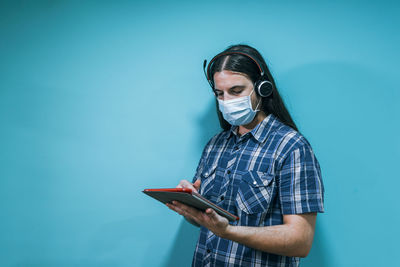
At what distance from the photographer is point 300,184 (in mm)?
1044

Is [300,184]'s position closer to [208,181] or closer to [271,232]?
[271,232]

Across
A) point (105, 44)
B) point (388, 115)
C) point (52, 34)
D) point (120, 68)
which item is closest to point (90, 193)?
point (120, 68)

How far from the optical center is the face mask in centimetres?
120

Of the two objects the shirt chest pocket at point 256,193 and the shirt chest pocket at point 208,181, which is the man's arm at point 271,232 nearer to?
the shirt chest pocket at point 256,193

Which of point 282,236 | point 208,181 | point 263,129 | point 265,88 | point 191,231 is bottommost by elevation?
point 191,231

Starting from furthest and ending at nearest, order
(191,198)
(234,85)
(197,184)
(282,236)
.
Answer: (197,184), (234,85), (282,236), (191,198)

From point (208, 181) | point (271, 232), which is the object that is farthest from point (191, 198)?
point (208, 181)

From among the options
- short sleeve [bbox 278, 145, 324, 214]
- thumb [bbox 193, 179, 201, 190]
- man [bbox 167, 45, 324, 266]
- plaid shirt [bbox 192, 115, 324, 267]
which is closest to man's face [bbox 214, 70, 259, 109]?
man [bbox 167, 45, 324, 266]

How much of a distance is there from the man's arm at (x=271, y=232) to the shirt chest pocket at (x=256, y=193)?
0.09 metres

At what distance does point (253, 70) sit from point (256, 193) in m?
0.51

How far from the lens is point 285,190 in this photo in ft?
3.51

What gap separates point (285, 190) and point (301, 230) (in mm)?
144

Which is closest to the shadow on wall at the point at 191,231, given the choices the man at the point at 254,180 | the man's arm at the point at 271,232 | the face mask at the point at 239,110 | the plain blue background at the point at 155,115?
the plain blue background at the point at 155,115

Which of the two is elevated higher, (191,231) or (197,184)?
(197,184)
